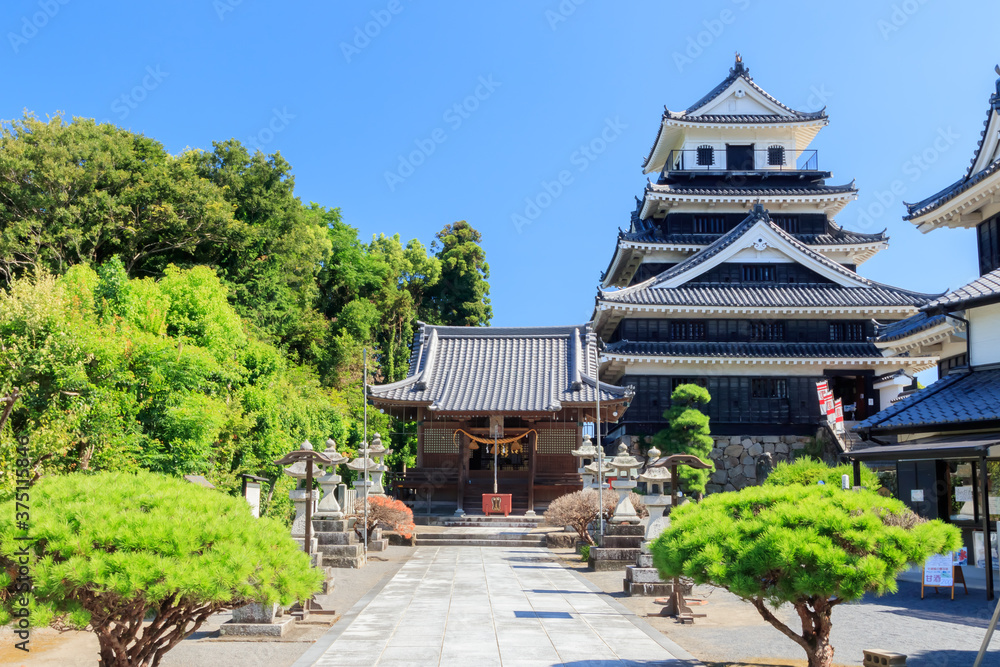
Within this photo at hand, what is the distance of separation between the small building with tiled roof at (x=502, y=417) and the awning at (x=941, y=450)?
38.0ft

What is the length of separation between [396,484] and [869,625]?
21278 millimetres

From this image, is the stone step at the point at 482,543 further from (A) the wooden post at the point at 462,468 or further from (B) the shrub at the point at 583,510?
(A) the wooden post at the point at 462,468

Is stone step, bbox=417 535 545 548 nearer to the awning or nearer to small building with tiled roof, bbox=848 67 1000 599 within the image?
small building with tiled roof, bbox=848 67 1000 599

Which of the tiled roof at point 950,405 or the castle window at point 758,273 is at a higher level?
the castle window at point 758,273

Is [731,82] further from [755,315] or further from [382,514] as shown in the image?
[382,514]

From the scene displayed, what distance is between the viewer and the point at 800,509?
7.47 meters

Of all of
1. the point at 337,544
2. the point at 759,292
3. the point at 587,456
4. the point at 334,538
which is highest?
the point at 759,292

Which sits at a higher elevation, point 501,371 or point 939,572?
point 501,371

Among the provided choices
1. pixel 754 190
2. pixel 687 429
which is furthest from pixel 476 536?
pixel 754 190

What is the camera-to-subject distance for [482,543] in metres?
24.1

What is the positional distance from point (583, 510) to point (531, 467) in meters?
7.98

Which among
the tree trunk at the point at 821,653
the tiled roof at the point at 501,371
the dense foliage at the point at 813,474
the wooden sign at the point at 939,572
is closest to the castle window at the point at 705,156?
the tiled roof at the point at 501,371

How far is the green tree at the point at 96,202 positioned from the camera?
28.7 m

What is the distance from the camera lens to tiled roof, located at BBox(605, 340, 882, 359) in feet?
113
